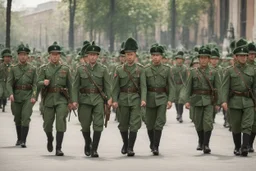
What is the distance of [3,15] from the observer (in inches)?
3634

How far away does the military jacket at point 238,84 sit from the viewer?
16.0 meters

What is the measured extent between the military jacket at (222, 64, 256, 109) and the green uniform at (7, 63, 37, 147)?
3.84 meters

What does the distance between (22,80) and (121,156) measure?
3.04 m

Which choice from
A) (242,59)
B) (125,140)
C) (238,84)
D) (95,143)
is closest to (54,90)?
(95,143)

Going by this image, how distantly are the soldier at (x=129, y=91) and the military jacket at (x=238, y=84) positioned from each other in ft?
4.81

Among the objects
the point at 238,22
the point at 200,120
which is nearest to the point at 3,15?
the point at 238,22

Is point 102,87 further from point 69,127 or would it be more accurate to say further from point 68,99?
point 69,127

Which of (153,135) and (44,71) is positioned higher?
(44,71)

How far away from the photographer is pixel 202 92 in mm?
16797

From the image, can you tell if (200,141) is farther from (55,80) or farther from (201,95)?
(55,80)

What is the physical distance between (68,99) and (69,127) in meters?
7.89

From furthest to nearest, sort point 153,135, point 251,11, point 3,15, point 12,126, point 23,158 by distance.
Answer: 1. point 3,15
2. point 251,11
3. point 12,126
4. point 153,135
5. point 23,158

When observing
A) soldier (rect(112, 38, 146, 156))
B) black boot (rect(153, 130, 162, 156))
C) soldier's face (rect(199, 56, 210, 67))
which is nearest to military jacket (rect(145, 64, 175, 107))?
soldier (rect(112, 38, 146, 156))

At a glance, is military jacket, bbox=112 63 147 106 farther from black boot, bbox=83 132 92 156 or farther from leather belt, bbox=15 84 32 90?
leather belt, bbox=15 84 32 90
